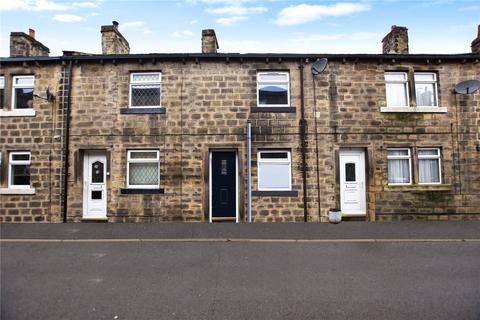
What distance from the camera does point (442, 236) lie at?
7.87 meters

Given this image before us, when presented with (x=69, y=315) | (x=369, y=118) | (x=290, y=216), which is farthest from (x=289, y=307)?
(x=369, y=118)

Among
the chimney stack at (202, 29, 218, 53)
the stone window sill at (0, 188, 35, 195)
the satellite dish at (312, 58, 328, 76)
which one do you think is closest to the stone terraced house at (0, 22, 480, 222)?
the stone window sill at (0, 188, 35, 195)

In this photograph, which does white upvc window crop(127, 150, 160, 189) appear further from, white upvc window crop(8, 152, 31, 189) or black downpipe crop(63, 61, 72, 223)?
white upvc window crop(8, 152, 31, 189)

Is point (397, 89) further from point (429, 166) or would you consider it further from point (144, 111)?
point (144, 111)

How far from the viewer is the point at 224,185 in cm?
1011

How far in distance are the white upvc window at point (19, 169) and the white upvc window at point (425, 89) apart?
13.8m

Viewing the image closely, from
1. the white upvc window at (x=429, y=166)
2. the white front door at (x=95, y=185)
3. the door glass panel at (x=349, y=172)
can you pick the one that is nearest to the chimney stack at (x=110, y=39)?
the white front door at (x=95, y=185)

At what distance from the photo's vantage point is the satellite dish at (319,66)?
9541 mm

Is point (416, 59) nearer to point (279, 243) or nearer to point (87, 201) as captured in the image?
point (279, 243)

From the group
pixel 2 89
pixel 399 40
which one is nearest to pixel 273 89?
pixel 399 40

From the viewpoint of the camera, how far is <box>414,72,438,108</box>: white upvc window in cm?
1041

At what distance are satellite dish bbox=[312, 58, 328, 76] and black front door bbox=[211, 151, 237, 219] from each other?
12.9ft

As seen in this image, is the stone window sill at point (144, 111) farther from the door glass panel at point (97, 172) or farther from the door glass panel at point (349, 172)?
the door glass panel at point (349, 172)

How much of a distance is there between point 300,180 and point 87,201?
7338 mm
